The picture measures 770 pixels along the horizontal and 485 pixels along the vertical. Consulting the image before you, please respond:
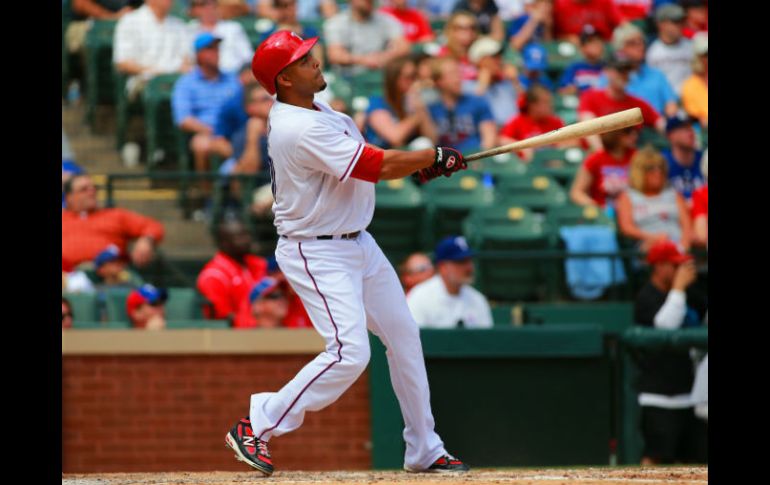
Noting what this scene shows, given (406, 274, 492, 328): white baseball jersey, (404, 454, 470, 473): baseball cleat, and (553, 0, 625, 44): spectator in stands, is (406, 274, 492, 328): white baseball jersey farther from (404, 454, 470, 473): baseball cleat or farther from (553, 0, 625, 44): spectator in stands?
(553, 0, 625, 44): spectator in stands

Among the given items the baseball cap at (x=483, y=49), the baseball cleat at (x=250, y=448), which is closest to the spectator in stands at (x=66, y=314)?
the baseball cleat at (x=250, y=448)

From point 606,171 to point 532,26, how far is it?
2188 mm

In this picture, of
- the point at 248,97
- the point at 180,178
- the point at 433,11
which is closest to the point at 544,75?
the point at 433,11

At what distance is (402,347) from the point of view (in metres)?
5.28

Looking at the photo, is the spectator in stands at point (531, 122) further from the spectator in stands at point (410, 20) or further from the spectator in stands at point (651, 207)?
the spectator in stands at point (410, 20)

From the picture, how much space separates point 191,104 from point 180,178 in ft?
2.47

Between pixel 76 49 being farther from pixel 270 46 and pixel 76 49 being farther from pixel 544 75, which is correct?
pixel 270 46

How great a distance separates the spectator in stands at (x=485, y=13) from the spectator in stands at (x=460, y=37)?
1.39ft

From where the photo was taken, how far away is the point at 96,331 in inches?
303

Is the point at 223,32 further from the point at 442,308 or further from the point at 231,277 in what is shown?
the point at 442,308

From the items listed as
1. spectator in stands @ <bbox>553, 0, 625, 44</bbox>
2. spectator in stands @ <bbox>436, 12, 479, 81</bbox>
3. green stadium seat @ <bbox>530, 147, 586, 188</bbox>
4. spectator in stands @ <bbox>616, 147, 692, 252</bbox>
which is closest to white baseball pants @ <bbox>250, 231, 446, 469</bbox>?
spectator in stands @ <bbox>616, 147, 692, 252</bbox>

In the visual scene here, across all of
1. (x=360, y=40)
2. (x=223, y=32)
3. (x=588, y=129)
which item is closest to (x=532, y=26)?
(x=360, y=40)

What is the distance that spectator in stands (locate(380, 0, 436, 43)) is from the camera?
10625mm

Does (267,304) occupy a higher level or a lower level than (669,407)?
higher
